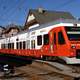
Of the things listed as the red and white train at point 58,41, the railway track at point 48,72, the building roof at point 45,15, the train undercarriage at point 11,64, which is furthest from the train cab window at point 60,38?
the building roof at point 45,15

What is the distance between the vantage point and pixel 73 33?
832 inches

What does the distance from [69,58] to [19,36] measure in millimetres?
12500

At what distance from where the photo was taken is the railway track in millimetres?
15311

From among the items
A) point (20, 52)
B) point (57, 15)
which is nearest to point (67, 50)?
point (20, 52)

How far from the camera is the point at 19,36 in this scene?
105ft

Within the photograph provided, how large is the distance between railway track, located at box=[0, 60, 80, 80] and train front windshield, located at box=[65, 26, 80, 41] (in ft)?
6.77

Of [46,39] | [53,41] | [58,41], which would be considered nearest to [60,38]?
[58,41]

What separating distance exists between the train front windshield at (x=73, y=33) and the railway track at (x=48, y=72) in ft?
6.77

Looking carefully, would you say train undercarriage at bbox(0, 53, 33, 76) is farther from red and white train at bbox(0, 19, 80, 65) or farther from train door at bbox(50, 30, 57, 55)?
train door at bbox(50, 30, 57, 55)

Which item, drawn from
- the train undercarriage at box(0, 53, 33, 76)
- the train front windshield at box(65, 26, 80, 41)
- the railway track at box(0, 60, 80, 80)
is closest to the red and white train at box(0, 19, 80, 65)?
the train front windshield at box(65, 26, 80, 41)

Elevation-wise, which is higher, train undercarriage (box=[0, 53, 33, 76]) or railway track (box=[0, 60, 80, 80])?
train undercarriage (box=[0, 53, 33, 76])

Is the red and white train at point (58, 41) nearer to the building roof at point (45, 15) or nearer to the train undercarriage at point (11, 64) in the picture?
the train undercarriage at point (11, 64)

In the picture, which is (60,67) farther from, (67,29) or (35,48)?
(35,48)

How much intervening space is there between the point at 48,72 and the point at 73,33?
4.34m
